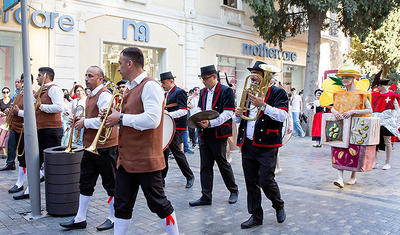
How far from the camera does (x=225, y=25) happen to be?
59.5 ft

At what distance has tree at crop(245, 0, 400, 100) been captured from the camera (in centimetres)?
1543

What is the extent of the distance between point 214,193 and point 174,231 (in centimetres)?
273

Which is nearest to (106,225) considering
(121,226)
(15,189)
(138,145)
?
(121,226)

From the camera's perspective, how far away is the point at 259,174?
455cm

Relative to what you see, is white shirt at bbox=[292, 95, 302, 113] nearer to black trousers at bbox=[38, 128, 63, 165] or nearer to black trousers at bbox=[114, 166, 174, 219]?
black trousers at bbox=[38, 128, 63, 165]

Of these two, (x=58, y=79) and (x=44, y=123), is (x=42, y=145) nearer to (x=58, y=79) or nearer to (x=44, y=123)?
(x=44, y=123)

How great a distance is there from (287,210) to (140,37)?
430 inches

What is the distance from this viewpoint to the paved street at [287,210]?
454 centimetres

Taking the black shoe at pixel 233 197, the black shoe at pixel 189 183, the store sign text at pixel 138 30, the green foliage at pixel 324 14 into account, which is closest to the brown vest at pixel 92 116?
the black shoe at pixel 233 197

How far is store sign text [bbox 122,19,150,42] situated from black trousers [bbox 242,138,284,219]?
10587 millimetres

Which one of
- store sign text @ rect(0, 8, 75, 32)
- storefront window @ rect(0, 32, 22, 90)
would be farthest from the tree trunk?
storefront window @ rect(0, 32, 22, 90)

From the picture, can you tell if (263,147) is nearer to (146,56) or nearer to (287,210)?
(287,210)

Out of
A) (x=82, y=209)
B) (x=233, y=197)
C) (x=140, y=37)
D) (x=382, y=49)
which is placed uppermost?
(x=382, y=49)

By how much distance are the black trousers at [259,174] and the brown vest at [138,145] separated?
4.93ft
